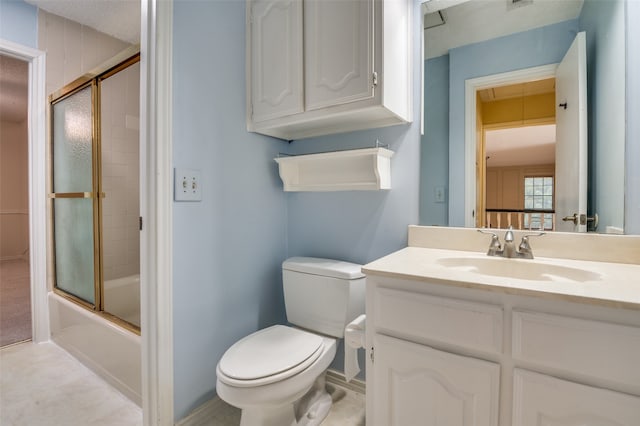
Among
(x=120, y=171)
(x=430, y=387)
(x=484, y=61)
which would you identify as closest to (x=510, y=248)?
(x=430, y=387)

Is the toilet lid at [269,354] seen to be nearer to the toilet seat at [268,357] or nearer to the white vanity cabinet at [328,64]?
the toilet seat at [268,357]

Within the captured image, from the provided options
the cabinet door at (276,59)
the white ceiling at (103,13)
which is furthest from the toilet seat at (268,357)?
the white ceiling at (103,13)

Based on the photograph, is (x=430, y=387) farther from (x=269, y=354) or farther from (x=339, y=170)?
(x=339, y=170)

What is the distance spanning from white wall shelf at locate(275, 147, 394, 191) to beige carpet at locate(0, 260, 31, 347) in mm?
2278

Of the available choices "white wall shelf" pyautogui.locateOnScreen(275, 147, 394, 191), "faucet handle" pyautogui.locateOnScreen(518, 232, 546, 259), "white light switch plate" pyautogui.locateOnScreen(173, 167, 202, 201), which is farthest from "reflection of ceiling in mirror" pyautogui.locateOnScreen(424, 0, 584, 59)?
"white light switch plate" pyautogui.locateOnScreen(173, 167, 202, 201)

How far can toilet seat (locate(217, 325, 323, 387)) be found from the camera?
3.54ft

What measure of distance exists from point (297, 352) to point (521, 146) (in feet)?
4.11

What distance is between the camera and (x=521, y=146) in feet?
Result: 4.24

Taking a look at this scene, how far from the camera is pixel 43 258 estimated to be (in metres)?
2.13

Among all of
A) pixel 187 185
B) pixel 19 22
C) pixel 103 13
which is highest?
pixel 103 13

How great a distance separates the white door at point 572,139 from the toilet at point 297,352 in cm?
86

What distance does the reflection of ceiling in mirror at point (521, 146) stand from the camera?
1.23m

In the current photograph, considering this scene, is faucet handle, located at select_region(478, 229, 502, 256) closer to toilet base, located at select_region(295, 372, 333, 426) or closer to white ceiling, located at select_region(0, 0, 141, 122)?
toilet base, located at select_region(295, 372, 333, 426)

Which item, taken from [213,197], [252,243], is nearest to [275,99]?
[213,197]
